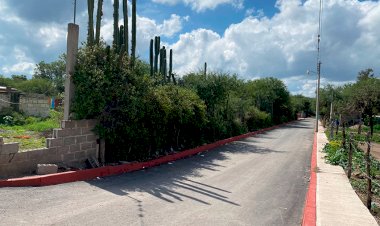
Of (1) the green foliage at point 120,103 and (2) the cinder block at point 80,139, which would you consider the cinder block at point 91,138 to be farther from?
(1) the green foliage at point 120,103

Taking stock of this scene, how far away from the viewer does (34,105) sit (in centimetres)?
2639

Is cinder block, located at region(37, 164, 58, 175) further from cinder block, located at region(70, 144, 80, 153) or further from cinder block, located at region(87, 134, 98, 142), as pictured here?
cinder block, located at region(87, 134, 98, 142)

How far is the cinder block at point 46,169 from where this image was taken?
26.6 feet

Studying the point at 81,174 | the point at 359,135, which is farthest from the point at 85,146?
the point at 359,135

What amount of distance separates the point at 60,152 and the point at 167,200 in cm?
341

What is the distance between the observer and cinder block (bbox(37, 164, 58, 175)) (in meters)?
8.11

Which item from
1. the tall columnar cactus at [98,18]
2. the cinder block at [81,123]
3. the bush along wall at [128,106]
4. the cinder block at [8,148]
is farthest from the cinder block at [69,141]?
the tall columnar cactus at [98,18]

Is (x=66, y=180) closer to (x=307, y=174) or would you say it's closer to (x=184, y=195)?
(x=184, y=195)

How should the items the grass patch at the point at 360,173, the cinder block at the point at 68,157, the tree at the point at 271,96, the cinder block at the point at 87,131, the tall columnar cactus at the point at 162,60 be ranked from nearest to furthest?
the grass patch at the point at 360,173
the cinder block at the point at 68,157
the cinder block at the point at 87,131
the tall columnar cactus at the point at 162,60
the tree at the point at 271,96

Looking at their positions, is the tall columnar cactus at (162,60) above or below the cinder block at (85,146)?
above

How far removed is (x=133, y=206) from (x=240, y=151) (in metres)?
11.4

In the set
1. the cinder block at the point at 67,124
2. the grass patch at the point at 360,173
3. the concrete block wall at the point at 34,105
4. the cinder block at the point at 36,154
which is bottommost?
the grass patch at the point at 360,173

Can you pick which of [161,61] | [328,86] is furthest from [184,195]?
[328,86]

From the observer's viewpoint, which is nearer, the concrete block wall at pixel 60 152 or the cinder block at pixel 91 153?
the concrete block wall at pixel 60 152
